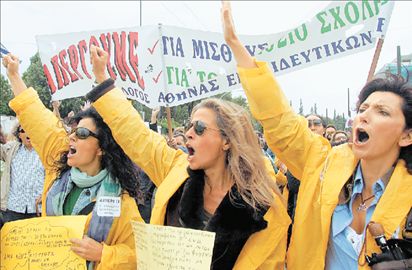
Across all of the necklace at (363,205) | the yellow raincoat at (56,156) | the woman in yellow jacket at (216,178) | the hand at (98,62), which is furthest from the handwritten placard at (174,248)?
the hand at (98,62)

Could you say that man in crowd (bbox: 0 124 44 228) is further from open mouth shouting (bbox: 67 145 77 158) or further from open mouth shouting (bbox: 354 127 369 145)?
open mouth shouting (bbox: 354 127 369 145)

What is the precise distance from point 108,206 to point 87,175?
1.05 feet

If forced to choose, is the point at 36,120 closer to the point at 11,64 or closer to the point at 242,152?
the point at 11,64

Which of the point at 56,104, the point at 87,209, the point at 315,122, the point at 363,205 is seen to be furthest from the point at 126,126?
the point at 315,122

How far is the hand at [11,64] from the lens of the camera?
2.63 metres

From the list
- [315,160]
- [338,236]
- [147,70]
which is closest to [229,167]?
[315,160]

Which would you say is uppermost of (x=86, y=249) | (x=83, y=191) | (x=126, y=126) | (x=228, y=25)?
(x=228, y=25)

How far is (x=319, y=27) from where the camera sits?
3629 millimetres

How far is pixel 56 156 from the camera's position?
8.86 ft

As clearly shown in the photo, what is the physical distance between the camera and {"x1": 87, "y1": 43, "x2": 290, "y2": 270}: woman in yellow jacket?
81.0 inches

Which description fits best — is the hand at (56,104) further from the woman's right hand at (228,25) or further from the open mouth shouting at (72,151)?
the woman's right hand at (228,25)

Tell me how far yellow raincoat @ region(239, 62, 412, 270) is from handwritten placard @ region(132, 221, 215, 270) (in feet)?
1.50

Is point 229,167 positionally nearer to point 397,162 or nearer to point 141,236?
point 141,236

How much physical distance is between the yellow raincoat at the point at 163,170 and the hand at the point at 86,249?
1.06 feet
